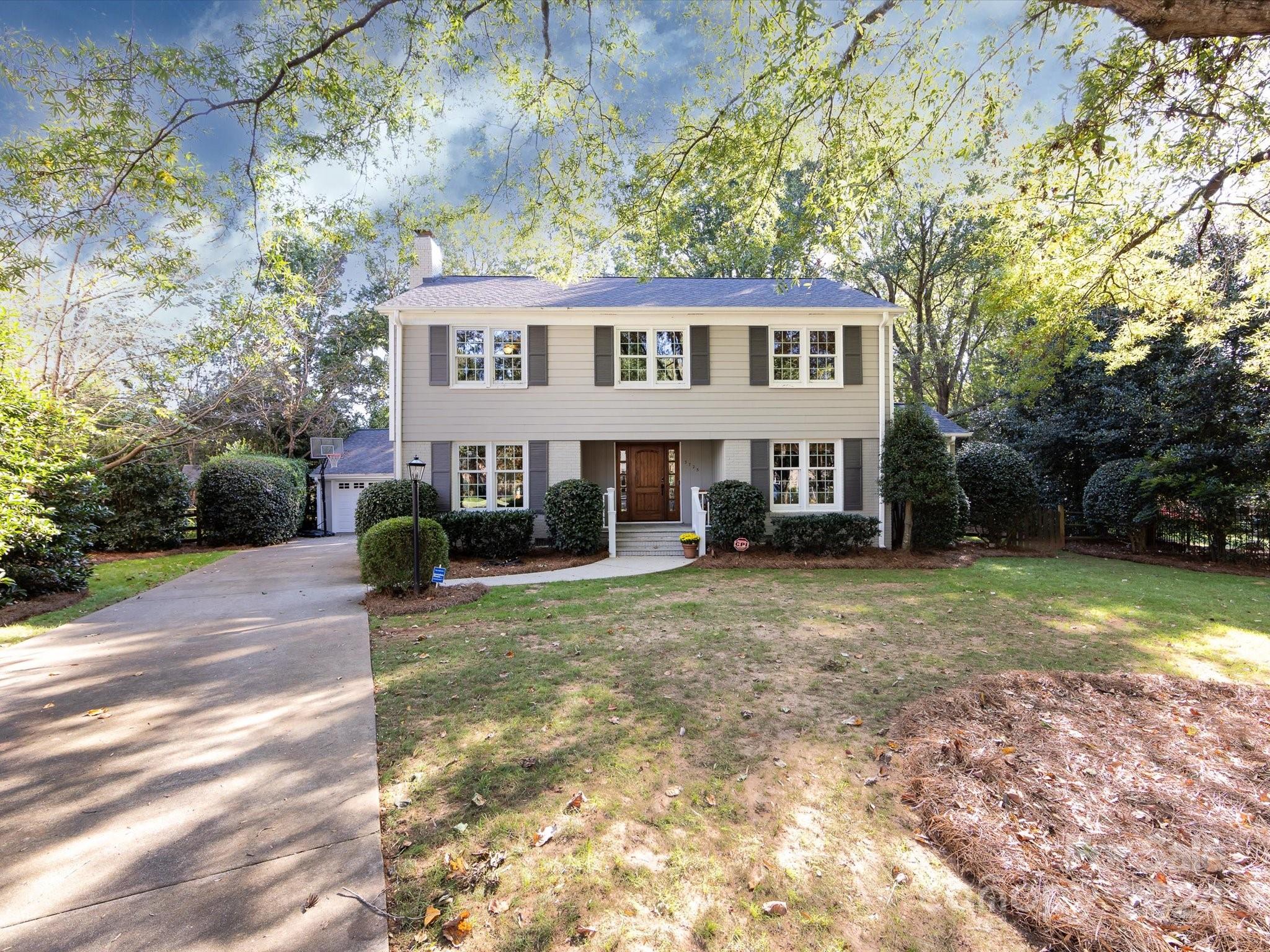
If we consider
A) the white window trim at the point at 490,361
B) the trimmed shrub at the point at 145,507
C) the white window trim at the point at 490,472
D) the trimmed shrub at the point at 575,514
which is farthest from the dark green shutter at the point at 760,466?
the trimmed shrub at the point at 145,507

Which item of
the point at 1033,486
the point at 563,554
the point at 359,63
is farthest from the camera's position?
the point at 1033,486

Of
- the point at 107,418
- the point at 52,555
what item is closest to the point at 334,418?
the point at 107,418

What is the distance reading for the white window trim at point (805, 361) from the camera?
1241cm

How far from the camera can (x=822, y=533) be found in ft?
Result: 37.9

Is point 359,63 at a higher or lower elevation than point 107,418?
higher

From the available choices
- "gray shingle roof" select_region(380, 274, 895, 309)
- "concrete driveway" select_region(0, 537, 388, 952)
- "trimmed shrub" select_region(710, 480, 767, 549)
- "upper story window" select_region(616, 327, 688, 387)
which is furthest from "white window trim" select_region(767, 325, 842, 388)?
"concrete driveway" select_region(0, 537, 388, 952)

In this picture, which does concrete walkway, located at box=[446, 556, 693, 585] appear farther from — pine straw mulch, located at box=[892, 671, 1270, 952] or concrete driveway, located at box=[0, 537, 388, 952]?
pine straw mulch, located at box=[892, 671, 1270, 952]

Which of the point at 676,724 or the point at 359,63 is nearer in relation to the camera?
the point at 676,724

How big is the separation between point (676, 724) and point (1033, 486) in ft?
44.9

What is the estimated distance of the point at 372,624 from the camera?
6590 mm

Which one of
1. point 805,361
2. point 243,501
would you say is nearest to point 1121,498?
point 805,361

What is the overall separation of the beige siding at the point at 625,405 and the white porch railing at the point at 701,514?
1317mm

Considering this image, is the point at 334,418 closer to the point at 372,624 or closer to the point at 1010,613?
the point at 372,624

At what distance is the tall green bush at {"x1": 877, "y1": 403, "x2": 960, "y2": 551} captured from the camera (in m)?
11.1
